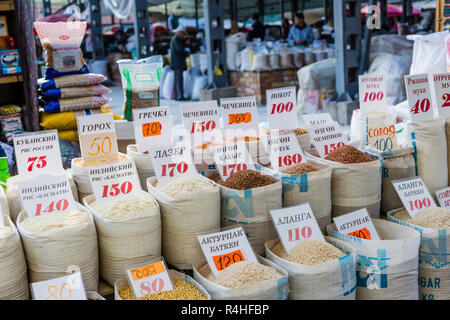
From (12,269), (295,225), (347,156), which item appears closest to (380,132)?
(347,156)

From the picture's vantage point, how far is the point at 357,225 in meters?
1.65

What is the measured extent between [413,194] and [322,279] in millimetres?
641

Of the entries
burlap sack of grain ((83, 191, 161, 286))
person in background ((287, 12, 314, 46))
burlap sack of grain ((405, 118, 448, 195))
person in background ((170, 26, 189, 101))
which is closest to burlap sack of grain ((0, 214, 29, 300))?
burlap sack of grain ((83, 191, 161, 286))

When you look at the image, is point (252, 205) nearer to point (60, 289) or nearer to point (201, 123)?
point (201, 123)

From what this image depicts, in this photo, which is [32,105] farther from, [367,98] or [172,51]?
[172,51]

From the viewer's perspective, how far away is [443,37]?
3.15 meters

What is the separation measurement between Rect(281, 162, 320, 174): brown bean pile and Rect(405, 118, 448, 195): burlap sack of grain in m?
0.49

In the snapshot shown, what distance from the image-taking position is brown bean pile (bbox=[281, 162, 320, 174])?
5.48 feet

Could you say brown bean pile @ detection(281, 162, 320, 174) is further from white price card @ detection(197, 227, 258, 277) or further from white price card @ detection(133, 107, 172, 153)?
white price card @ detection(133, 107, 172, 153)

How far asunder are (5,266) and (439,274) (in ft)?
4.32

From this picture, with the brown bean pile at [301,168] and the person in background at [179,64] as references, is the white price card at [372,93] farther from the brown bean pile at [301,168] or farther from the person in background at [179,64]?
the person in background at [179,64]

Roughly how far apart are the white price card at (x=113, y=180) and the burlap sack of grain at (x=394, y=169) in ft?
2.97

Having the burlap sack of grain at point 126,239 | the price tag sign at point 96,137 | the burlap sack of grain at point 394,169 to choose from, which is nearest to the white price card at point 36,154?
the price tag sign at point 96,137
